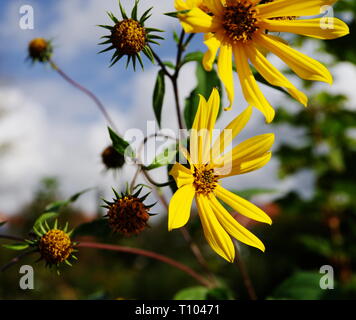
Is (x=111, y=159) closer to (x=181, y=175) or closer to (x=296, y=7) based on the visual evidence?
(x=181, y=175)

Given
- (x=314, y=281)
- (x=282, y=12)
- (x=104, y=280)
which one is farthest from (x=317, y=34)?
(x=104, y=280)

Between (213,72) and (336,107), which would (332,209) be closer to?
(336,107)

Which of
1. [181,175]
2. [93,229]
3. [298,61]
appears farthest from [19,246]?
[298,61]

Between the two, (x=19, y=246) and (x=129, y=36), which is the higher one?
(x=129, y=36)

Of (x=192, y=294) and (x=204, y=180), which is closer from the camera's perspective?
(x=204, y=180)

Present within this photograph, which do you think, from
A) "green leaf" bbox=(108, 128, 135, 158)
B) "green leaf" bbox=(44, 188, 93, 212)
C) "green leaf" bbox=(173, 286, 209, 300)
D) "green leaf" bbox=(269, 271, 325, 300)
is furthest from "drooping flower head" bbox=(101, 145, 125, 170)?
"green leaf" bbox=(269, 271, 325, 300)

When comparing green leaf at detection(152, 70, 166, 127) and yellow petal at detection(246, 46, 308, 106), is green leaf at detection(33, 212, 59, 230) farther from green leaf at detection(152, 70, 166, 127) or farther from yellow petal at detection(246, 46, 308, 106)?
yellow petal at detection(246, 46, 308, 106)
